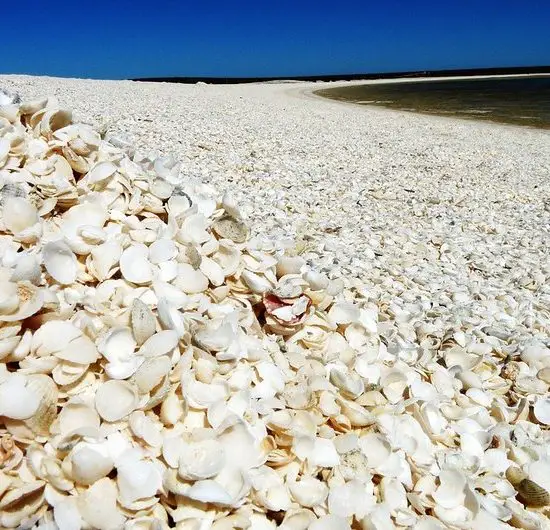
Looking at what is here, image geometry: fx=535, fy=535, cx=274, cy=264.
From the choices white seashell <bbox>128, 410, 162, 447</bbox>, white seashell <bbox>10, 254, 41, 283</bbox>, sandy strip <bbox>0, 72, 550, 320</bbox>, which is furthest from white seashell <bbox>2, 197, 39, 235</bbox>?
sandy strip <bbox>0, 72, 550, 320</bbox>

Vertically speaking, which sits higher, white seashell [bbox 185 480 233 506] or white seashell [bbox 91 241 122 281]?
white seashell [bbox 91 241 122 281]

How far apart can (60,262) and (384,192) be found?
5052 millimetres

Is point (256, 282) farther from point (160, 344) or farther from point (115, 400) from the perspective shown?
point (115, 400)

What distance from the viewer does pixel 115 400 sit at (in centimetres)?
155

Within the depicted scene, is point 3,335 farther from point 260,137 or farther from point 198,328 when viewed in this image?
point 260,137

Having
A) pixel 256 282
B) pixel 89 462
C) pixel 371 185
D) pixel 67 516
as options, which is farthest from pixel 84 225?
pixel 371 185

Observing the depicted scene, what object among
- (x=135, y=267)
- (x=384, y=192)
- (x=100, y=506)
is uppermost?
(x=135, y=267)

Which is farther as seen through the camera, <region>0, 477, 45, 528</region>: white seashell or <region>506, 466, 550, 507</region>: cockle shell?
<region>506, 466, 550, 507</region>: cockle shell

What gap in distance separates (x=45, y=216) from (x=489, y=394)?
79.8 inches

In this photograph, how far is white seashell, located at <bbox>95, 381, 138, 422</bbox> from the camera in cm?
153

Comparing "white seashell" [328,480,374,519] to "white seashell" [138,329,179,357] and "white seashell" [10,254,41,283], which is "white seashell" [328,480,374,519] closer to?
"white seashell" [138,329,179,357]

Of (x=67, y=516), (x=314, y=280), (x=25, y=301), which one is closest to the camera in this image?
(x=67, y=516)

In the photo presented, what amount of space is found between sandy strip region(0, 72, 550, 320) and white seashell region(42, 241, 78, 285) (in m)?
1.95

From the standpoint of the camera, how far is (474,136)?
1287 cm
